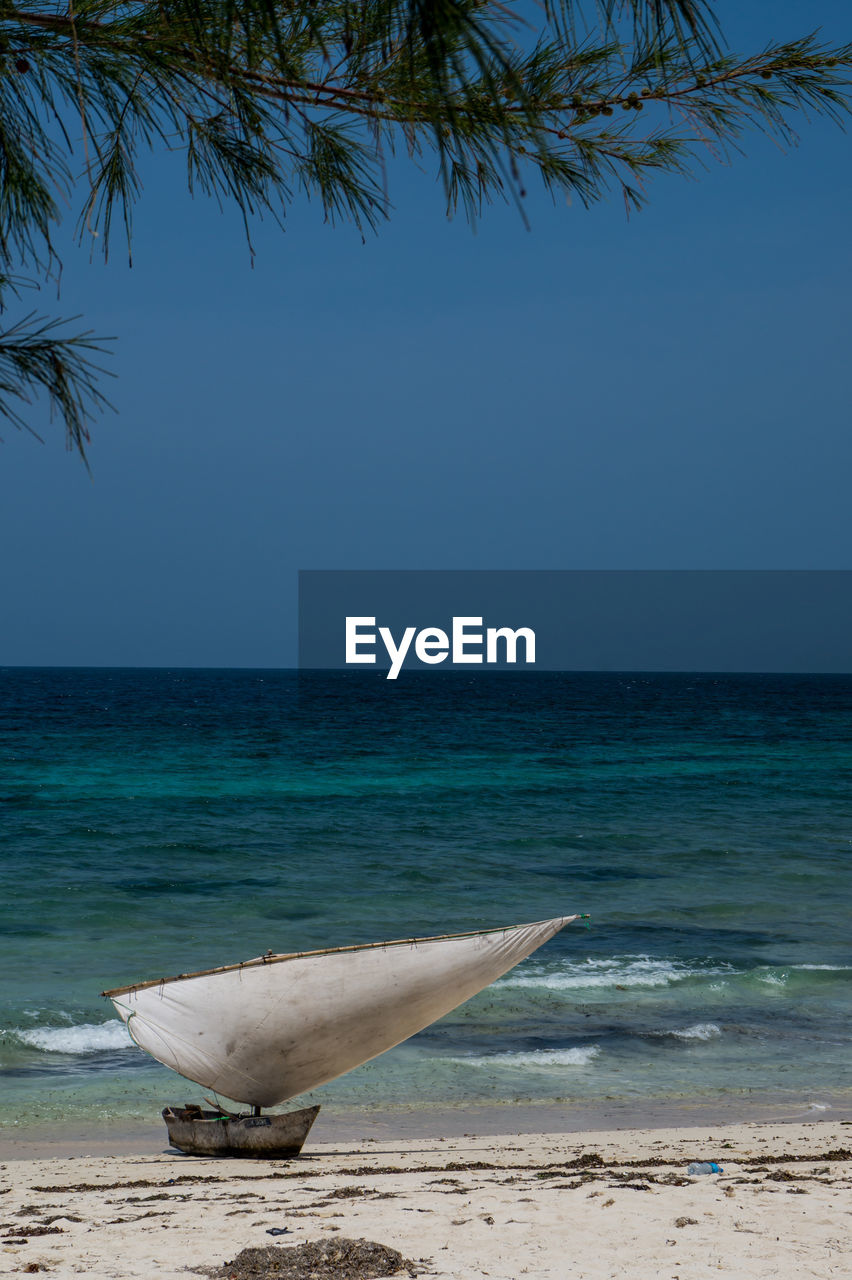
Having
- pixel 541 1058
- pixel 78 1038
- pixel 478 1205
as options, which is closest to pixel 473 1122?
pixel 541 1058

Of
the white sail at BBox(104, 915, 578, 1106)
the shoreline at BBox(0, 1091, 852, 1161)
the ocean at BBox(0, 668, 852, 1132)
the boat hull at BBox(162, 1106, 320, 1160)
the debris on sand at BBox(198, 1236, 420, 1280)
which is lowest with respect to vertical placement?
the ocean at BBox(0, 668, 852, 1132)

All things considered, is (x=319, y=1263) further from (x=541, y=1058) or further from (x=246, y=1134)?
(x=541, y=1058)

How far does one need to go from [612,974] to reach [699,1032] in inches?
96.0

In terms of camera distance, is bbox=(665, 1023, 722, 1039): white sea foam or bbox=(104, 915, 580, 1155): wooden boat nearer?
bbox=(104, 915, 580, 1155): wooden boat

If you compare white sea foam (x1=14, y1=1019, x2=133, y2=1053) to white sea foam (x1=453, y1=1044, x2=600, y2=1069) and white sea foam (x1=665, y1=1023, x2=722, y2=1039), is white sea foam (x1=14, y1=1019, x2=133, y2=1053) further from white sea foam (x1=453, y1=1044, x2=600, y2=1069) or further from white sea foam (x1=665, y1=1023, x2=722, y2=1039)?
white sea foam (x1=665, y1=1023, x2=722, y2=1039)

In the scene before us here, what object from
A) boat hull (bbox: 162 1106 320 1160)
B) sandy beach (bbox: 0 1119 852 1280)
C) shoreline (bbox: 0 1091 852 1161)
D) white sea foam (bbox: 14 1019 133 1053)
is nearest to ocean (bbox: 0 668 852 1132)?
white sea foam (bbox: 14 1019 133 1053)

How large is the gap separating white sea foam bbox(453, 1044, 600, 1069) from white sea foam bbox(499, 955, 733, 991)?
230 cm

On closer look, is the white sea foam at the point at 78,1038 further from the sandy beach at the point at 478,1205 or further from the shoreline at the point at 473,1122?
the sandy beach at the point at 478,1205

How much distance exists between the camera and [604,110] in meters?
4.58

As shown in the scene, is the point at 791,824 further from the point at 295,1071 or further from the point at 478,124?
the point at 478,124

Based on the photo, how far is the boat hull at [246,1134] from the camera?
962 cm

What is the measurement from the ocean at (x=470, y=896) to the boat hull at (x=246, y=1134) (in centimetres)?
148

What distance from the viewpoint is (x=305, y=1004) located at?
9016 mm

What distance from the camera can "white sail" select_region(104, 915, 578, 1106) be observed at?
895 cm
